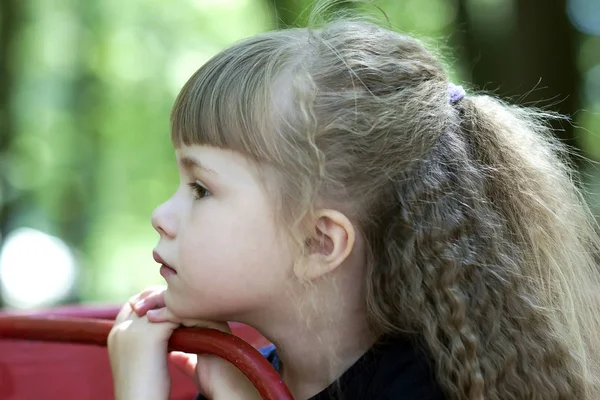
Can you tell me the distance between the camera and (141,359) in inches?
48.6

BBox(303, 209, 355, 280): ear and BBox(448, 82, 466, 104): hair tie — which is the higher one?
BBox(448, 82, 466, 104): hair tie

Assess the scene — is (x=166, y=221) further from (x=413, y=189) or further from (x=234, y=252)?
(x=413, y=189)

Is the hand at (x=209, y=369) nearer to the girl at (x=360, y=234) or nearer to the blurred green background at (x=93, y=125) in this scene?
the girl at (x=360, y=234)

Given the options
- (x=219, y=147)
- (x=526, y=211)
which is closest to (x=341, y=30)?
(x=219, y=147)

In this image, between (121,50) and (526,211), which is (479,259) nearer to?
(526,211)

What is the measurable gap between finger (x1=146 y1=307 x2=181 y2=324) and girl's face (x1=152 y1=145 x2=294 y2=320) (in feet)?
0.05

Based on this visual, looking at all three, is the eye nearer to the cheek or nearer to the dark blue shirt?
the cheek

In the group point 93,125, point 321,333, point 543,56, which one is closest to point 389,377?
point 321,333

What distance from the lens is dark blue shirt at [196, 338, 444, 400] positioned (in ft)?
3.67

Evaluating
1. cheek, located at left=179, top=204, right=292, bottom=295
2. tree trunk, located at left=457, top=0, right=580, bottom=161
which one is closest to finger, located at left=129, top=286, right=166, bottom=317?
cheek, located at left=179, top=204, right=292, bottom=295

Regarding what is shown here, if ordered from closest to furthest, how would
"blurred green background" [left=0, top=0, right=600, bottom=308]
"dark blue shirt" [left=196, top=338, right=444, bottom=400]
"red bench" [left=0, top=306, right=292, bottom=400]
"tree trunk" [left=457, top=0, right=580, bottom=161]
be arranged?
"dark blue shirt" [left=196, top=338, right=444, bottom=400] → "red bench" [left=0, top=306, right=292, bottom=400] → "tree trunk" [left=457, top=0, right=580, bottom=161] → "blurred green background" [left=0, top=0, right=600, bottom=308]

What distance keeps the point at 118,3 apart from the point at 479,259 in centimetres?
782

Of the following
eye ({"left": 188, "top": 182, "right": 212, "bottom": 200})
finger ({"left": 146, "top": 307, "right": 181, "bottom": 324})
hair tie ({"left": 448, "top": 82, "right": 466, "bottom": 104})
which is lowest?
finger ({"left": 146, "top": 307, "right": 181, "bottom": 324})

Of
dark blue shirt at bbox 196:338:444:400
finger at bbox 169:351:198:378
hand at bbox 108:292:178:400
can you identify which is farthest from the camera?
finger at bbox 169:351:198:378
